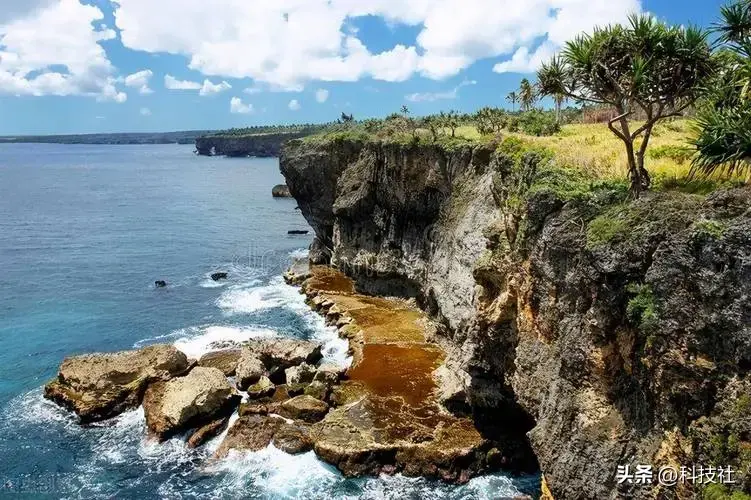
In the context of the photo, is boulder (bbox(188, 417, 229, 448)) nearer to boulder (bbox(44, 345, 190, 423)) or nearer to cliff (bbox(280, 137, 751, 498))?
boulder (bbox(44, 345, 190, 423))

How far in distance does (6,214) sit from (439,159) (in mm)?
93912

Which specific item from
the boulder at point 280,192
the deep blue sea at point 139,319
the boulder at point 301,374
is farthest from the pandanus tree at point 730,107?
the boulder at point 280,192

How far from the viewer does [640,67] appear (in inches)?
770

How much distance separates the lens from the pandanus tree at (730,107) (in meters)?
17.9

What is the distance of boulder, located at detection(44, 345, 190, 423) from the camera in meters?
37.5

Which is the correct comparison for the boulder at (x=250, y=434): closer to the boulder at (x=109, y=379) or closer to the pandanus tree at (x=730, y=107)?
the boulder at (x=109, y=379)

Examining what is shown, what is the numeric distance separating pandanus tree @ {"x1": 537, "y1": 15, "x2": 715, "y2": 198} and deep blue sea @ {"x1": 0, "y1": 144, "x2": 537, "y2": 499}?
19.7 meters

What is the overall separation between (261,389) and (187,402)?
495cm

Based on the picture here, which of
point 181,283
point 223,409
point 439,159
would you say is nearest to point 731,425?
point 223,409

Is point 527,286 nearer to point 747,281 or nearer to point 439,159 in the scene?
point 747,281

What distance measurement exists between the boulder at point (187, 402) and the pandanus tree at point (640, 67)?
27303 mm

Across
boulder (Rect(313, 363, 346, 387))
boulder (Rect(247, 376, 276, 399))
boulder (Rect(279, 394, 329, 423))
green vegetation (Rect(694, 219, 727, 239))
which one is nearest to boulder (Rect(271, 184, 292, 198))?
boulder (Rect(313, 363, 346, 387))

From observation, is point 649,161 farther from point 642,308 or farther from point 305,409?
point 305,409

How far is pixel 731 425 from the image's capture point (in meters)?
15.6
